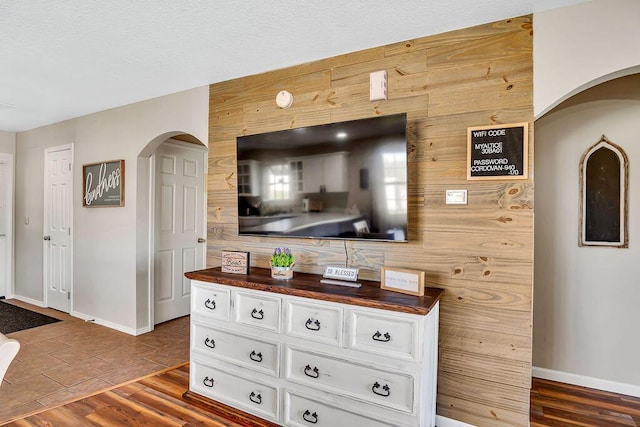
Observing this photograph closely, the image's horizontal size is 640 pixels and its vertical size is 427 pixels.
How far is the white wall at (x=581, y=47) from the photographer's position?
184 cm

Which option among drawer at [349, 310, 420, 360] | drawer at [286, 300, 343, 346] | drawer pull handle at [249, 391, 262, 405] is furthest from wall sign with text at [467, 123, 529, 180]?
drawer pull handle at [249, 391, 262, 405]

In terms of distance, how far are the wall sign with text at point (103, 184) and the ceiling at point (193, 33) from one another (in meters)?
0.95

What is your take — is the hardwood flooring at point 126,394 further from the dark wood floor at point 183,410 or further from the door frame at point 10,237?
the door frame at point 10,237

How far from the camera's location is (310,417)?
6.91 feet

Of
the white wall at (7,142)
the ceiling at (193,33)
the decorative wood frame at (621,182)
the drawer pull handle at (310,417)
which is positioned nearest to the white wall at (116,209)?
the ceiling at (193,33)

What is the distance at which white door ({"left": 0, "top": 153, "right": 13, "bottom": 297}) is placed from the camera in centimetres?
526

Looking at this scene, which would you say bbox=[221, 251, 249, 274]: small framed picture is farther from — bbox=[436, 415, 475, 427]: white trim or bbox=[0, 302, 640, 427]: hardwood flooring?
bbox=[436, 415, 475, 427]: white trim

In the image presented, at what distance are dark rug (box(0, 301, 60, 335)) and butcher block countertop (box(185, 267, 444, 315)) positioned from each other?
284cm

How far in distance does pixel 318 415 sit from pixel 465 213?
1.41 m

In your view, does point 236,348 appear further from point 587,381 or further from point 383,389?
point 587,381

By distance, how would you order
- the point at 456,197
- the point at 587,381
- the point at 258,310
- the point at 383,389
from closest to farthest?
the point at 383,389 < the point at 456,197 < the point at 258,310 < the point at 587,381

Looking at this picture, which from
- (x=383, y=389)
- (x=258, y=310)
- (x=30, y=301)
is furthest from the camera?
(x=30, y=301)

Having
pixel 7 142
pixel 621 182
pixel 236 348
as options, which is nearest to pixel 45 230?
pixel 7 142

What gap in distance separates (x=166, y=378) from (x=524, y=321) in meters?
2.52
